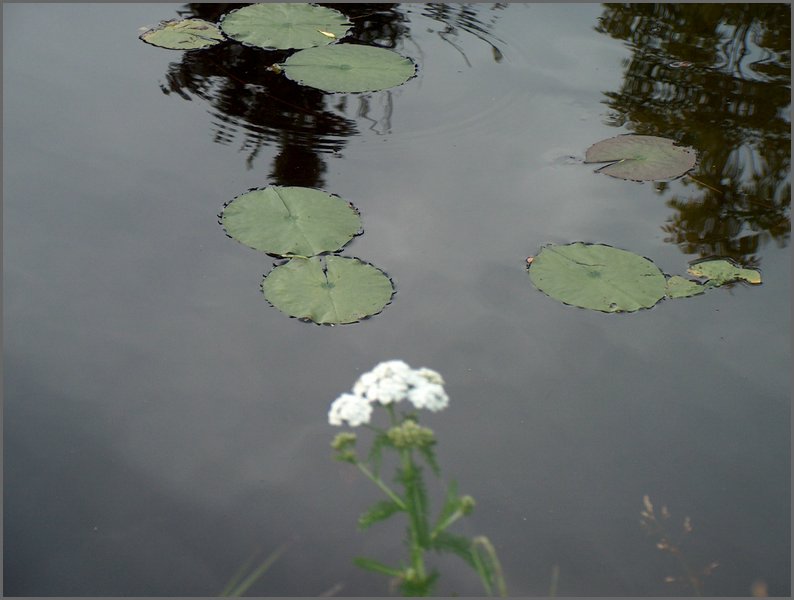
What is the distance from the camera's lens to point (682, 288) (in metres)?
2.63

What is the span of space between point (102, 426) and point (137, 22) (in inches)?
97.3

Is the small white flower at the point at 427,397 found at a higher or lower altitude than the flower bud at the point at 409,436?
higher

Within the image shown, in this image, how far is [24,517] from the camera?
193cm

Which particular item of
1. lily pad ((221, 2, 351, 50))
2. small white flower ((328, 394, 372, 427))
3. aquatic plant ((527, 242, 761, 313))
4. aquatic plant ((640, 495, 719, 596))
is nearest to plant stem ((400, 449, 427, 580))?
small white flower ((328, 394, 372, 427))

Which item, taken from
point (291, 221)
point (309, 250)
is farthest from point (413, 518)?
point (291, 221)

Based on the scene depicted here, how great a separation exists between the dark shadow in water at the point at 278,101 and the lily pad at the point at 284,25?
0.18 feet

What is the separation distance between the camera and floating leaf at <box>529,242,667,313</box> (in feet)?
8.40

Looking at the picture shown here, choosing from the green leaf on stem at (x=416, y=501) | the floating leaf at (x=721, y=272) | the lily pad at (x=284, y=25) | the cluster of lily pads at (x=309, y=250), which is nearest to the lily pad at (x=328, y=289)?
the cluster of lily pads at (x=309, y=250)

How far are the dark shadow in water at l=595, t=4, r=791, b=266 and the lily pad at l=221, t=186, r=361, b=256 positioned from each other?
114 cm

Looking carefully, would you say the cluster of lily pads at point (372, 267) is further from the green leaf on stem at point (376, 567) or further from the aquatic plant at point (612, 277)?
the green leaf on stem at point (376, 567)

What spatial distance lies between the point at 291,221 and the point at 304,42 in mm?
1400

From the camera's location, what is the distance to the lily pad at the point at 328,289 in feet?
7.98

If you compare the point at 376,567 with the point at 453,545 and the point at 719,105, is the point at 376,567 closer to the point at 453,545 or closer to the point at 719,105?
the point at 453,545

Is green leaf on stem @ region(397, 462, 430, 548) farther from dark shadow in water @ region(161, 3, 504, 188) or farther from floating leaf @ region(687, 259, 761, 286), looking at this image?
dark shadow in water @ region(161, 3, 504, 188)
